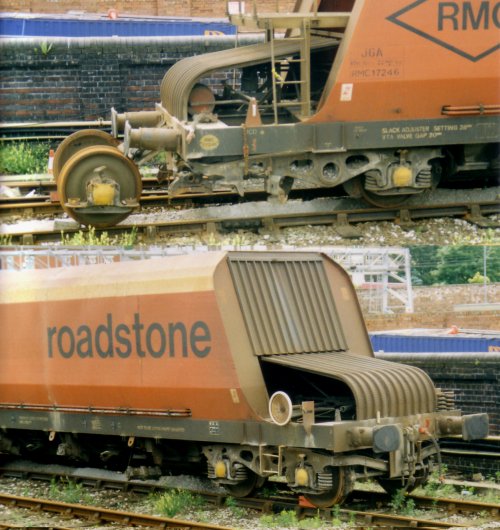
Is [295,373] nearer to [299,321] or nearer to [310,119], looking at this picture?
[299,321]

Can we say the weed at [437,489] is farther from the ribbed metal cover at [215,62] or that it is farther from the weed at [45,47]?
the weed at [45,47]

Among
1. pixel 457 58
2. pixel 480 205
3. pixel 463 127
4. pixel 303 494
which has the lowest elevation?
pixel 303 494

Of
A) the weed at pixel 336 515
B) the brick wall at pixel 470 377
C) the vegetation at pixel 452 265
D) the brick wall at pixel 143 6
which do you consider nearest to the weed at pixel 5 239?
the brick wall at pixel 470 377

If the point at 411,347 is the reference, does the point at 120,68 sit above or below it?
above

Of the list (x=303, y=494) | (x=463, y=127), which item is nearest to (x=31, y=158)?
(x=463, y=127)

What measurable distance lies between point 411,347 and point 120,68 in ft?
30.0

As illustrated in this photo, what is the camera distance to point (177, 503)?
1155 centimetres

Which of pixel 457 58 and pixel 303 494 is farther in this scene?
pixel 457 58

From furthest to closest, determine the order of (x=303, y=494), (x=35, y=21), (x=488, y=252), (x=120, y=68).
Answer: (x=488, y=252) < (x=35, y=21) < (x=120, y=68) < (x=303, y=494)

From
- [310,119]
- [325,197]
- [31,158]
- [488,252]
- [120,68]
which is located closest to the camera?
[310,119]

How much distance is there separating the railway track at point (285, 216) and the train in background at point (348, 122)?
0.92 feet

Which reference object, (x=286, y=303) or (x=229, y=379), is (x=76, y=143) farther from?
(x=229, y=379)

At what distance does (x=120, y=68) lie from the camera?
21.6 m

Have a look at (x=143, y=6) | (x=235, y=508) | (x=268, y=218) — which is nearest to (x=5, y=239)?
(x=268, y=218)
